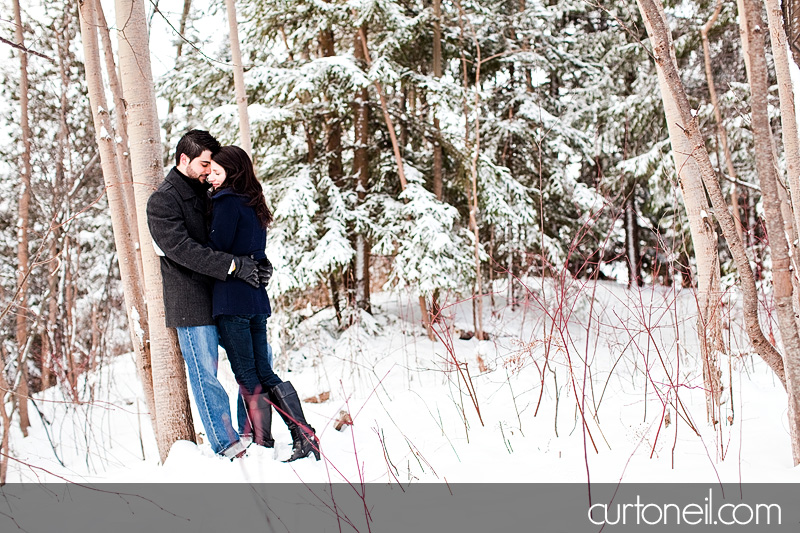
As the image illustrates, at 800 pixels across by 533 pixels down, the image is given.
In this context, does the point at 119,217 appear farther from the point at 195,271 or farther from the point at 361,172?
the point at 361,172

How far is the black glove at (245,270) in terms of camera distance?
2309 mm

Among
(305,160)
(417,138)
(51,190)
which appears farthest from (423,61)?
(51,190)

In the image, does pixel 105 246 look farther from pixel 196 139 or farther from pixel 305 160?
pixel 196 139

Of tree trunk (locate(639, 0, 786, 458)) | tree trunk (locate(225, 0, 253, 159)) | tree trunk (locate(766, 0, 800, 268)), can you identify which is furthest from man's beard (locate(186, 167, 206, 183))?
tree trunk (locate(766, 0, 800, 268))

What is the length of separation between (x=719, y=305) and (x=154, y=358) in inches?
101

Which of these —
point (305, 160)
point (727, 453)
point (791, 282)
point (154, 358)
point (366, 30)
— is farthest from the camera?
point (305, 160)

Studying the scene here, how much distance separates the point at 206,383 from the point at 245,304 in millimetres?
397

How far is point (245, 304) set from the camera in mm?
2363

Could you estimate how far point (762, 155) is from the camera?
1811 mm

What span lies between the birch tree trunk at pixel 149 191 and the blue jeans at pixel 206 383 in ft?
0.41

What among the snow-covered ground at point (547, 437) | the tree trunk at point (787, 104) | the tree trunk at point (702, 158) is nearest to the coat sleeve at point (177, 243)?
the snow-covered ground at point (547, 437)

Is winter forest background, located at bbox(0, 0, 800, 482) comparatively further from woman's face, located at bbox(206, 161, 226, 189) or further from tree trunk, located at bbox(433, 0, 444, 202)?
woman's face, located at bbox(206, 161, 226, 189)
